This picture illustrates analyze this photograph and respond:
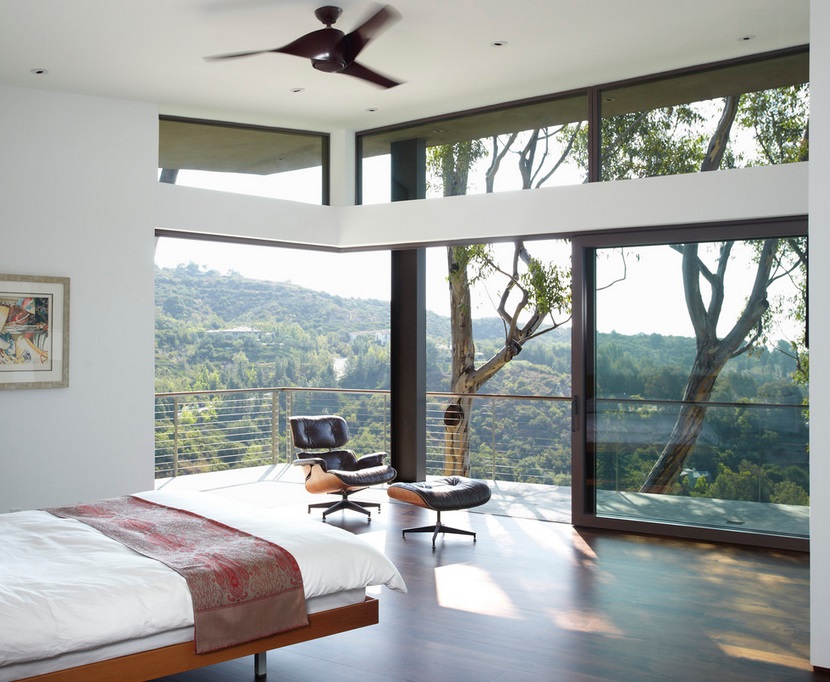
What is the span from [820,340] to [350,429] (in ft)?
18.3

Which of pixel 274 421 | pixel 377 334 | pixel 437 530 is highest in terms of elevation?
pixel 377 334

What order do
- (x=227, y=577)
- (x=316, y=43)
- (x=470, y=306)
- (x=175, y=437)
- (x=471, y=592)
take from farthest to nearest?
(x=470, y=306) < (x=175, y=437) < (x=471, y=592) < (x=316, y=43) < (x=227, y=577)

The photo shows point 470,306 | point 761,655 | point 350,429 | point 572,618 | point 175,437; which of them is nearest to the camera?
point 761,655

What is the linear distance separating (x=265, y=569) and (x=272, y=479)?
489 cm

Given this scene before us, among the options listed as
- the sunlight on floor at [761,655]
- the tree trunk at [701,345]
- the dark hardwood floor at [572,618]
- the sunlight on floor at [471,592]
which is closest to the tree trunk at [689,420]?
the tree trunk at [701,345]

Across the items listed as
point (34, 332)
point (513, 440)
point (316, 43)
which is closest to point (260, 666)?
point (316, 43)

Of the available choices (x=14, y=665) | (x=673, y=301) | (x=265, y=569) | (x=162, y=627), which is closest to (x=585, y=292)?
(x=673, y=301)

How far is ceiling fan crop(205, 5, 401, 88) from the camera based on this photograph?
414cm

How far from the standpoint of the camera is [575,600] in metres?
4.41

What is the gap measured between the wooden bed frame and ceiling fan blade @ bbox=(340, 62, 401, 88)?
279 centimetres

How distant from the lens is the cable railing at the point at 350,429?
26.0 feet

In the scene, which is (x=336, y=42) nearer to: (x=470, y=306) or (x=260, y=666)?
(x=260, y=666)

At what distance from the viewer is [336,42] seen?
428 cm

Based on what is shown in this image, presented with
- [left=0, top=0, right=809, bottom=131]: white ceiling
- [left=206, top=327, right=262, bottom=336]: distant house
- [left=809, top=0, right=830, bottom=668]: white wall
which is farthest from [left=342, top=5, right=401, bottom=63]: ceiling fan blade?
[left=206, top=327, right=262, bottom=336]: distant house
